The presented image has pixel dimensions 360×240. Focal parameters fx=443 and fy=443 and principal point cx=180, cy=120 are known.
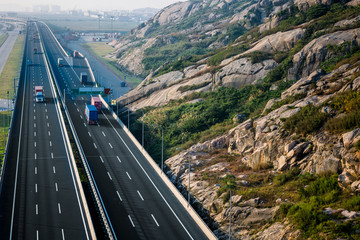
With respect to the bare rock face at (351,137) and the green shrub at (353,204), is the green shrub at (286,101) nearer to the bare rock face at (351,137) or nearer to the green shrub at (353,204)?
the bare rock face at (351,137)

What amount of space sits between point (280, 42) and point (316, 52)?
717 inches

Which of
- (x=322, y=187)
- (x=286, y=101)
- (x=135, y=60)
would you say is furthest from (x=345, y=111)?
(x=135, y=60)

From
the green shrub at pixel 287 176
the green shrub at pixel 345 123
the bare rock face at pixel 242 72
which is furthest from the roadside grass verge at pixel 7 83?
the green shrub at pixel 345 123

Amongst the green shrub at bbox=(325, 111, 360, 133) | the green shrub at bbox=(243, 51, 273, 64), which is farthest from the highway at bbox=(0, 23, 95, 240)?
the green shrub at bbox=(243, 51, 273, 64)

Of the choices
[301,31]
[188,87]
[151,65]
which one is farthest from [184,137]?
[151,65]

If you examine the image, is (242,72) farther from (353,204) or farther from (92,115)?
(353,204)

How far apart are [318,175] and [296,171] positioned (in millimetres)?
3040

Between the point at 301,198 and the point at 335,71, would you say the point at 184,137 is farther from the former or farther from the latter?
the point at 301,198

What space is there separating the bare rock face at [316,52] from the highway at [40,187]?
43.3 metres

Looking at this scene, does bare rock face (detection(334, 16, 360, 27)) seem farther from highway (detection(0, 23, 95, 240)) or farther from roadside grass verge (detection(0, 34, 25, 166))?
roadside grass verge (detection(0, 34, 25, 166))

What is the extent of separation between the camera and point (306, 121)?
56.5m

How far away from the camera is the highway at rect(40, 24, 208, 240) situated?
154 ft

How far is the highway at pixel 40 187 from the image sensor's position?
47.9 meters

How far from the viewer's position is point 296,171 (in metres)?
53.0
